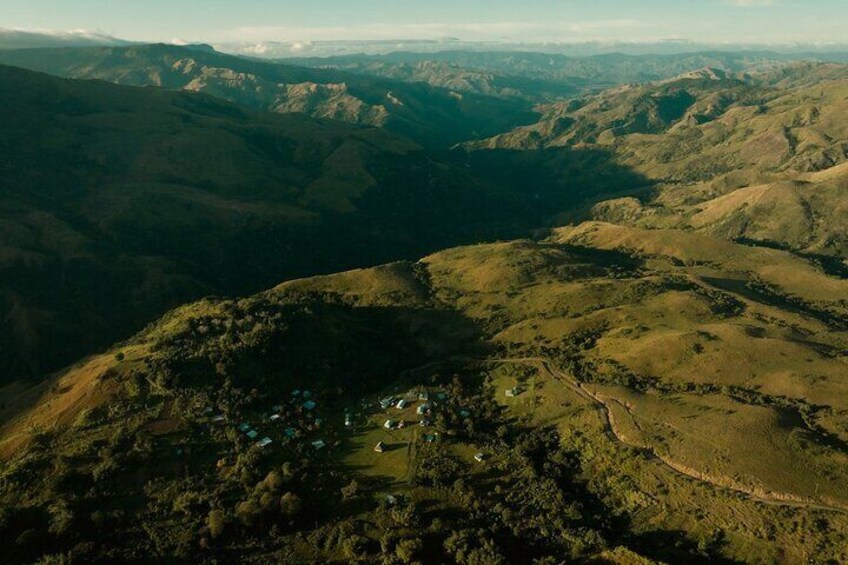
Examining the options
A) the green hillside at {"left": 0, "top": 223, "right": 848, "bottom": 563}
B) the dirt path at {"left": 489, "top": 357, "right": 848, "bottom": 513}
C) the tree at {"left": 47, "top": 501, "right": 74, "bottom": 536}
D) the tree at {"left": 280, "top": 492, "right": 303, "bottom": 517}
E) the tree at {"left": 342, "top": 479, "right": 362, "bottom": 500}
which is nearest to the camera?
the tree at {"left": 47, "top": 501, "right": 74, "bottom": 536}

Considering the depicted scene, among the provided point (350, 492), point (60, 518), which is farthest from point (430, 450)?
point (60, 518)

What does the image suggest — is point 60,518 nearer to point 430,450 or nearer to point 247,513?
point 247,513

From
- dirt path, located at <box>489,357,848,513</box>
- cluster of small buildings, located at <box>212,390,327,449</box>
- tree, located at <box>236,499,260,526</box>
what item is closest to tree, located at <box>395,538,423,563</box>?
tree, located at <box>236,499,260,526</box>

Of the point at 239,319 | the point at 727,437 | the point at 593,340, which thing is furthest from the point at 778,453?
the point at 239,319

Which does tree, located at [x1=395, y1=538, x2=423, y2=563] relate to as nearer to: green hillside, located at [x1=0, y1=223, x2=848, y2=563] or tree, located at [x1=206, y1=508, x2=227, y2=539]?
green hillside, located at [x1=0, y1=223, x2=848, y2=563]

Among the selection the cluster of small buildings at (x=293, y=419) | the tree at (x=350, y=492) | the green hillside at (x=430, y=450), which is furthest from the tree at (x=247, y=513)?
the cluster of small buildings at (x=293, y=419)

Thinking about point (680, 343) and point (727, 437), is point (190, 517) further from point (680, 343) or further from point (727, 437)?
point (680, 343)

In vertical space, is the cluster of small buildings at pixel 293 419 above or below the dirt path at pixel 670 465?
above

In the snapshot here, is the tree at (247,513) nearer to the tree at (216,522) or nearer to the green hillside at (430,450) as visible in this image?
the green hillside at (430,450)
